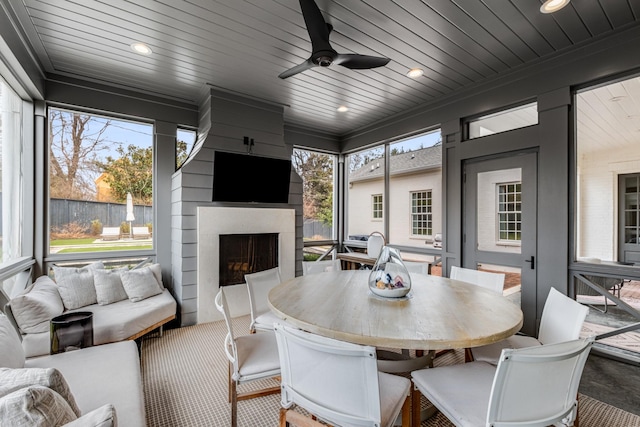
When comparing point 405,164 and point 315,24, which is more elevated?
point 315,24

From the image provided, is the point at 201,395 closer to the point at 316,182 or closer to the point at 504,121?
the point at 316,182

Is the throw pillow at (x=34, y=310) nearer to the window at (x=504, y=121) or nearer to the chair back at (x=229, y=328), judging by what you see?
the chair back at (x=229, y=328)

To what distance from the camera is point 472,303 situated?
6.34ft

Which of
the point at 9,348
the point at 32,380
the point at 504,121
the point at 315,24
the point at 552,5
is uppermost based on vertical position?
the point at 552,5

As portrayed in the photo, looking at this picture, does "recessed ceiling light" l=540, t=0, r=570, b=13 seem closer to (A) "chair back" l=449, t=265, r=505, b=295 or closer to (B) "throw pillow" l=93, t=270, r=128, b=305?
(A) "chair back" l=449, t=265, r=505, b=295

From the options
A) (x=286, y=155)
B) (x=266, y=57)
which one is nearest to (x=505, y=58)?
(x=266, y=57)

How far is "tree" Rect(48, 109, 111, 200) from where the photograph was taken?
3.51 metres

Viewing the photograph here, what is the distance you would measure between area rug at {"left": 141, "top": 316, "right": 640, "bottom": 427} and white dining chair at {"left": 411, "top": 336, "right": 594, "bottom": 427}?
818mm

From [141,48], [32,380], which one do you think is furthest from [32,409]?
[141,48]

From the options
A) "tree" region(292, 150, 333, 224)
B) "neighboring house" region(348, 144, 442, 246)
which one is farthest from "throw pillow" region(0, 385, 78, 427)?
"tree" region(292, 150, 333, 224)

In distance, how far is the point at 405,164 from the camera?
4.87 m

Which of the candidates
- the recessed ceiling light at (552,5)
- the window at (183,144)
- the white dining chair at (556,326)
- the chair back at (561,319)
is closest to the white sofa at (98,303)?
the window at (183,144)

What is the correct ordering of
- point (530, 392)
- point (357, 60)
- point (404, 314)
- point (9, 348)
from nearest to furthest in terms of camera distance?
point (530, 392) < point (9, 348) < point (404, 314) < point (357, 60)

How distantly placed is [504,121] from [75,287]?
16.8 ft
